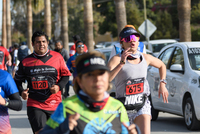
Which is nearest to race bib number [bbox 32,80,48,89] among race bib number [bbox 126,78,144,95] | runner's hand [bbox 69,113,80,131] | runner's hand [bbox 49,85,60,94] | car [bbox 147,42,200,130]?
runner's hand [bbox 49,85,60,94]

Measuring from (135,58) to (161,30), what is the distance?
4644cm

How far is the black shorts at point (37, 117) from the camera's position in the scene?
5.49 meters

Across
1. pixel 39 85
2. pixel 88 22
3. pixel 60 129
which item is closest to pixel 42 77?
pixel 39 85

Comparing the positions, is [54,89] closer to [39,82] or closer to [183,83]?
[39,82]

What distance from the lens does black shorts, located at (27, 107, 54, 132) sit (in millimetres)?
5488

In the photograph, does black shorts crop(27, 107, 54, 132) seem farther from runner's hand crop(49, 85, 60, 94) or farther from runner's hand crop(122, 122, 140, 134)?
runner's hand crop(122, 122, 140, 134)

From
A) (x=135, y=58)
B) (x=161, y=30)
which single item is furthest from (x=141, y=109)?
(x=161, y=30)

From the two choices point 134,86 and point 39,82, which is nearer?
point 134,86

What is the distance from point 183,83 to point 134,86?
11.5ft

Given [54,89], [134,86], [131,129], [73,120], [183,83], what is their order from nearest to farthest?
[73,120] → [131,129] → [134,86] → [54,89] → [183,83]

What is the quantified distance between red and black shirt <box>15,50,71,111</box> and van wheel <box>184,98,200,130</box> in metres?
3.13

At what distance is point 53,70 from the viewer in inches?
234

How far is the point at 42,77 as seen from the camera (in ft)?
19.2

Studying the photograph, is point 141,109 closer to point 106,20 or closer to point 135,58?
point 135,58
